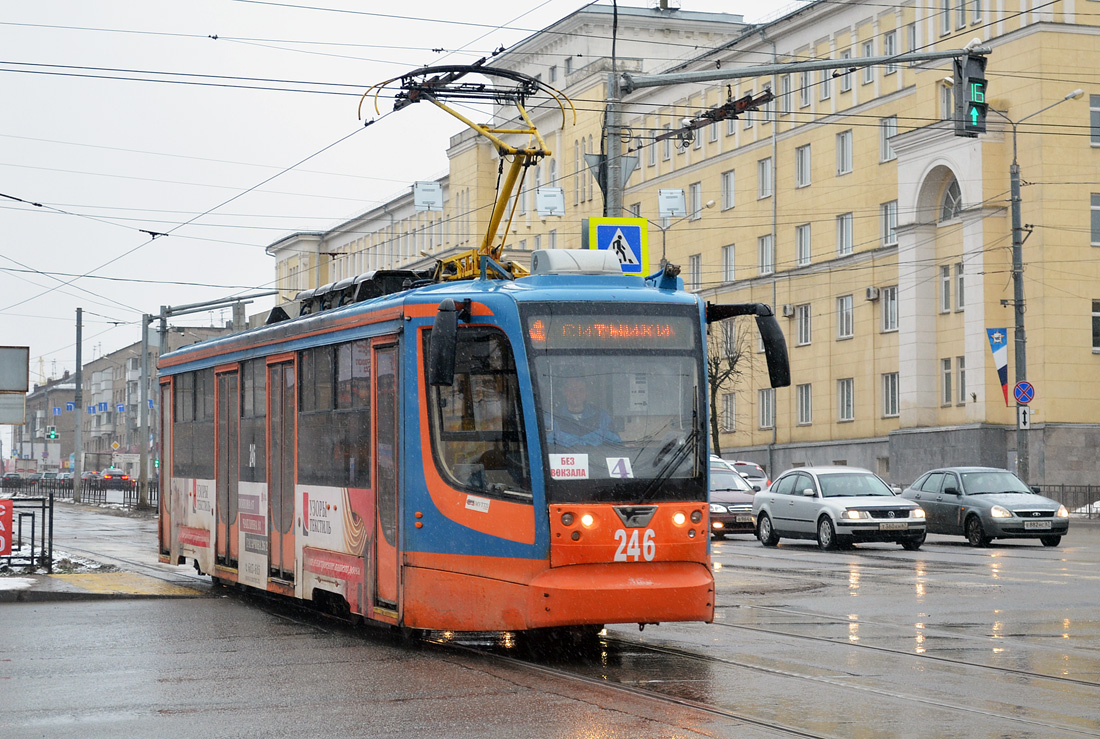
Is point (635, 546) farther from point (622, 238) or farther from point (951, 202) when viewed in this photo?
point (951, 202)

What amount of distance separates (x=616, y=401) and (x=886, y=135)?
47.5 m

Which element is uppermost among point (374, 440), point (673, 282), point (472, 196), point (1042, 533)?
point (472, 196)

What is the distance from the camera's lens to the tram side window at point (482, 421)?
1151 centimetres

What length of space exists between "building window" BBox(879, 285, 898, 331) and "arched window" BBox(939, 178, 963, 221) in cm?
406

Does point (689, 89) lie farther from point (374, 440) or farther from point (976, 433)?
point (374, 440)

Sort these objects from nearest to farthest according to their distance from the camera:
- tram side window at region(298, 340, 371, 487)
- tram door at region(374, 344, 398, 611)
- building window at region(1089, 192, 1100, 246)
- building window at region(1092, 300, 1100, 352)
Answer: tram door at region(374, 344, 398, 611), tram side window at region(298, 340, 371, 487), building window at region(1089, 192, 1100, 246), building window at region(1092, 300, 1100, 352)

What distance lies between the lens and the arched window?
51.7 m

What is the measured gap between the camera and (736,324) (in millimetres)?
63344

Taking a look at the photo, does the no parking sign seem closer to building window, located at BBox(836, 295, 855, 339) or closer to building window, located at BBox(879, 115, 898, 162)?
building window, located at BBox(879, 115, 898, 162)

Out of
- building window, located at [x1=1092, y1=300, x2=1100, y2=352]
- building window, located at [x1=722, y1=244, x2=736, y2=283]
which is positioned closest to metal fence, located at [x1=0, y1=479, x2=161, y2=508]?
building window, located at [x1=722, y1=244, x2=736, y2=283]

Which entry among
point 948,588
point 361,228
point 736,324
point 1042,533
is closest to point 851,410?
point 736,324

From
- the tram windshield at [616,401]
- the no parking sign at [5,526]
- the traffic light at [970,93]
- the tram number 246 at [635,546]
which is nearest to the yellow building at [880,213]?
the traffic light at [970,93]

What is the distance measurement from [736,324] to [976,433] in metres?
15.8

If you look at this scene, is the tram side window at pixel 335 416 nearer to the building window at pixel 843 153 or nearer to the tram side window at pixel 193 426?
the tram side window at pixel 193 426
